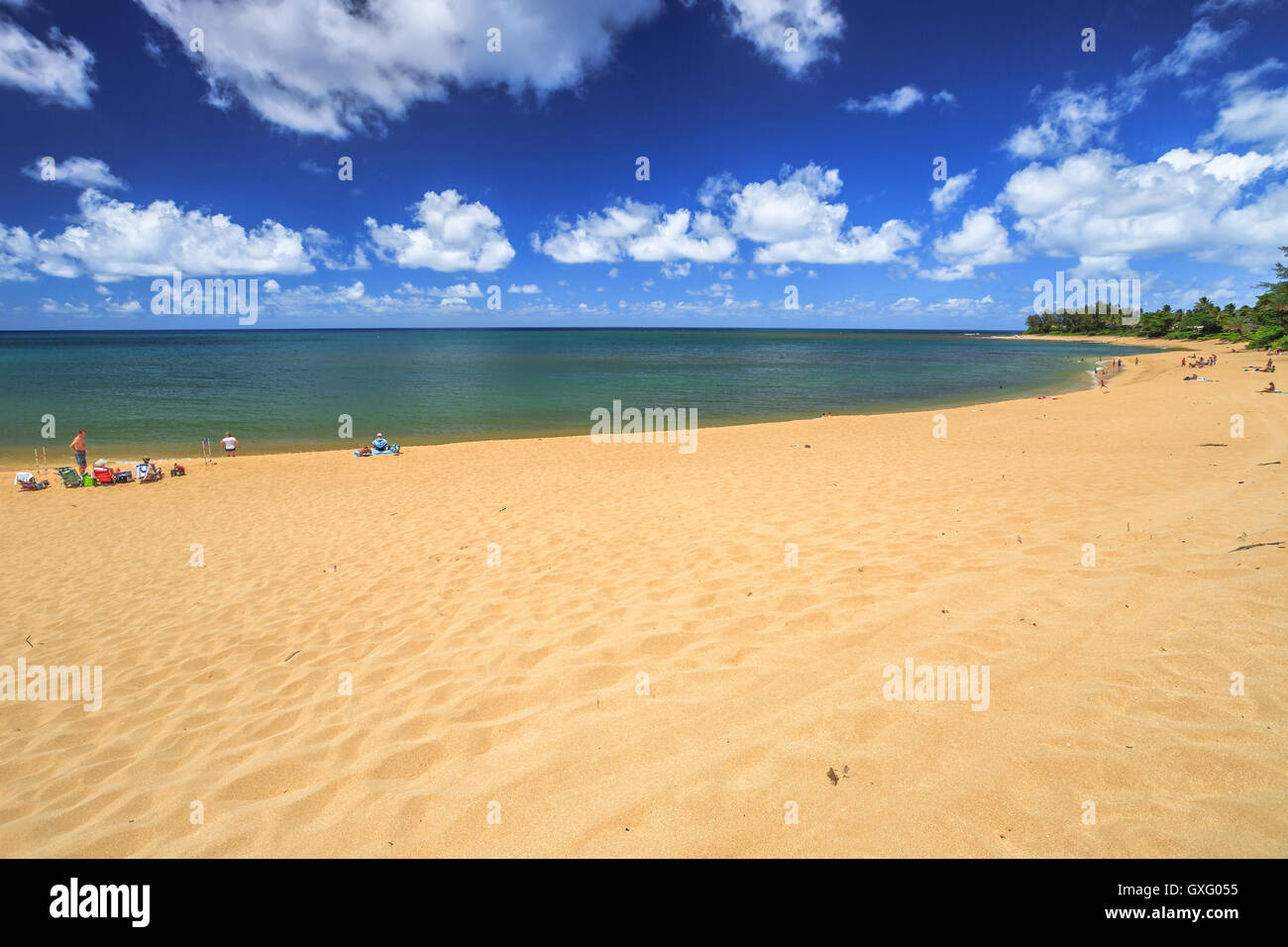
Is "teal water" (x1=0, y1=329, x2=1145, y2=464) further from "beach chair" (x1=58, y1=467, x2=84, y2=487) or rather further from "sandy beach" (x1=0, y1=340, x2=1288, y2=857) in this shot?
"sandy beach" (x1=0, y1=340, x2=1288, y2=857)

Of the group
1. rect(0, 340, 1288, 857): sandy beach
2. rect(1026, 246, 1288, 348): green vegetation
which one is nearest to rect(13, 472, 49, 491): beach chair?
rect(0, 340, 1288, 857): sandy beach

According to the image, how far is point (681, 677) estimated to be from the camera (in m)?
4.44

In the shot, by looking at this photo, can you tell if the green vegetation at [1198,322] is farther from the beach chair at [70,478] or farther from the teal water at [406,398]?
the beach chair at [70,478]

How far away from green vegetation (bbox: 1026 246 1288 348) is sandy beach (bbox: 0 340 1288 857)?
59.6 metres

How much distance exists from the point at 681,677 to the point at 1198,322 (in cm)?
12665

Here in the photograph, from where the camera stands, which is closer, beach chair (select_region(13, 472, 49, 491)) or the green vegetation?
beach chair (select_region(13, 472, 49, 491))

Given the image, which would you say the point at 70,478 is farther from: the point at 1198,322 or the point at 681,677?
the point at 1198,322

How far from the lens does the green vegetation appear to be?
48.5 m

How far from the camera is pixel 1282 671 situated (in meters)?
3.61

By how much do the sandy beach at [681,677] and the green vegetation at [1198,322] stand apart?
196 feet

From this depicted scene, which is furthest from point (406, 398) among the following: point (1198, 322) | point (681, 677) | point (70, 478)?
point (1198, 322)

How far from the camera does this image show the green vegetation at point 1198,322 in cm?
4853
